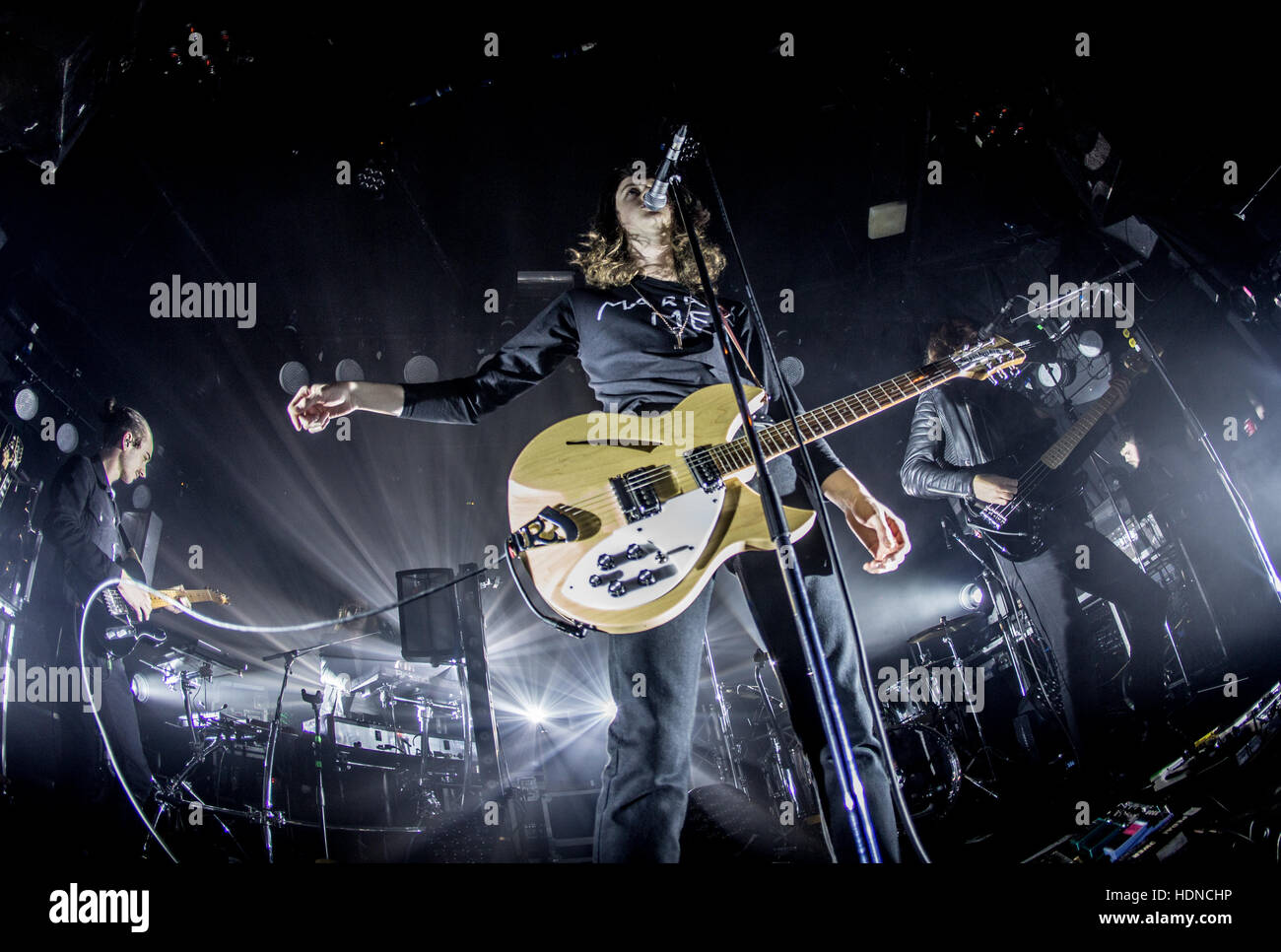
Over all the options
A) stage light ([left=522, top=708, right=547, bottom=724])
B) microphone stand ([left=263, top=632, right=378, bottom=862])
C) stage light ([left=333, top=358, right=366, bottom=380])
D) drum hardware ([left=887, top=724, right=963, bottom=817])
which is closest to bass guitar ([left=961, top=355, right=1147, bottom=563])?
drum hardware ([left=887, top=724, right=963, bottom=817])

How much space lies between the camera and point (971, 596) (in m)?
8.91

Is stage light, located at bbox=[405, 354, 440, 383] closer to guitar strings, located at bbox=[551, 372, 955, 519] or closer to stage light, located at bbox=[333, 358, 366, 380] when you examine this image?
stage light, located at bbox=[333, 358, 366, 380]

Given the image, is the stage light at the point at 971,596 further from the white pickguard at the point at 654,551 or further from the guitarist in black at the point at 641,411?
the white pickguard at the point at 654,551

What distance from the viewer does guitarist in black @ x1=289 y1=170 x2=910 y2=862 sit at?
6.00 feet

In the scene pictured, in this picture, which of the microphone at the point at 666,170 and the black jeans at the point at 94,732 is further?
the black jeans at the point at 94,732

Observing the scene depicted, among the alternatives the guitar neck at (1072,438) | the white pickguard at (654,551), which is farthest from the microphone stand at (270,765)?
the guitar neck at (1072,438)

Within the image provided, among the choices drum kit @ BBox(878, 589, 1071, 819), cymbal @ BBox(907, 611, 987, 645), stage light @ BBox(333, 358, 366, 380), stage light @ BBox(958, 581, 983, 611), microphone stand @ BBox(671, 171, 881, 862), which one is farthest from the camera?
stage light @ BBox(958, 581, 983, 611)

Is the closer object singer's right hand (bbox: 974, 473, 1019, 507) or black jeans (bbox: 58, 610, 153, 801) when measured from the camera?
singer's right hand (bbox: 974, 473, 1019, 507)

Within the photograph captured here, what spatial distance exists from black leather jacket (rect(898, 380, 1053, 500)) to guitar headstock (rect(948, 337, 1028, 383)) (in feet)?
4.98

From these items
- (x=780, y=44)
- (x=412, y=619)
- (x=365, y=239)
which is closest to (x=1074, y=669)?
(x=412, y=619)

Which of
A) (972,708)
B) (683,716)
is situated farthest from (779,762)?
(683,716)

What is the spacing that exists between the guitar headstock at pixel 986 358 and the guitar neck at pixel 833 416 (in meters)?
0.08

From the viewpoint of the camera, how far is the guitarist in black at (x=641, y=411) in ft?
6.00
